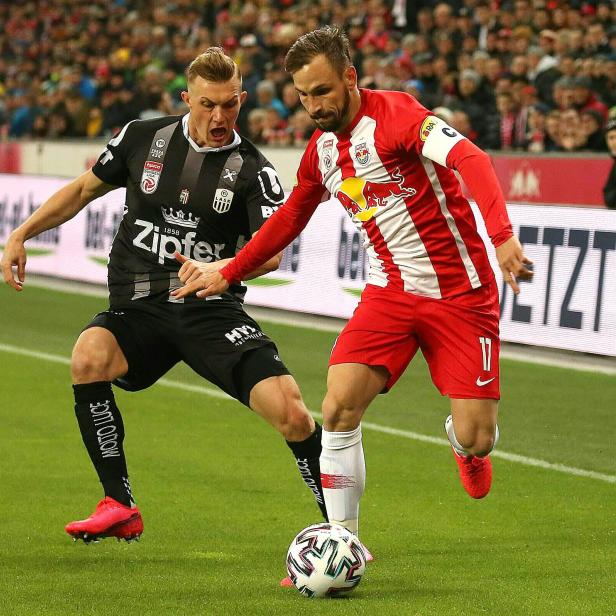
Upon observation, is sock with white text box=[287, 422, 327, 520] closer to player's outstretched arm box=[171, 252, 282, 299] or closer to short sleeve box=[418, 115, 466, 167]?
player's outstretched arm box=[171, 252, 282, 299]

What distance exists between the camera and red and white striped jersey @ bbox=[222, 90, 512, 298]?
5598 mm

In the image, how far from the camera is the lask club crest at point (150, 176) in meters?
6.35

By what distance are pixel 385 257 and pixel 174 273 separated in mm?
1047

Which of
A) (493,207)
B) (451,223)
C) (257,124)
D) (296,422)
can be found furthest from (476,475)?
(257,124)

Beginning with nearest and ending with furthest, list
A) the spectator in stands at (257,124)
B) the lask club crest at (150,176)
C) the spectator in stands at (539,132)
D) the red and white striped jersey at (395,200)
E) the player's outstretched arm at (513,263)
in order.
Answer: the player's outstretched arm at (513,263)
the red and white striped jersey at (395,200)
the lask club crest at (150,176)
the spectator in stands at (539,132)
the spectator in stands at (257,124)

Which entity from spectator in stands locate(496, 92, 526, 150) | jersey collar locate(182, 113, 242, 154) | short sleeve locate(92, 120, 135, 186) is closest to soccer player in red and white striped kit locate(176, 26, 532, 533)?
jersey collar locate(182, 113, 242, 154)

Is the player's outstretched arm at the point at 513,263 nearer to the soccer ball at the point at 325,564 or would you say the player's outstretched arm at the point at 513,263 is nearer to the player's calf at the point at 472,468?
the soccer ball at the point at 325,564

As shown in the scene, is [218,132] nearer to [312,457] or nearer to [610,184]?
[312,457]

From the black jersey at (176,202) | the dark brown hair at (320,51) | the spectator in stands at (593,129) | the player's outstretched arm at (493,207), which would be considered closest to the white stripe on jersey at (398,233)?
the dark brown hair at (320,51)

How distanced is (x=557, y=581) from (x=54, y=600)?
193cm

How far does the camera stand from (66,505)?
22.6ft

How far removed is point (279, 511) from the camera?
6.83 metres

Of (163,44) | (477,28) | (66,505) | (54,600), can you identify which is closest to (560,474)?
(66,505)

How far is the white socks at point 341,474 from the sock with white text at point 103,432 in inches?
40.2
